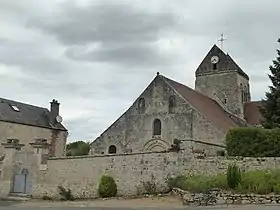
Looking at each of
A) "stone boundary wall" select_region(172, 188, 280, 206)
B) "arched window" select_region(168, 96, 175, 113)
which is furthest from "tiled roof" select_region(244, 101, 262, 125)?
"stone boundary wall" select_region(172, 188, 280, 206)

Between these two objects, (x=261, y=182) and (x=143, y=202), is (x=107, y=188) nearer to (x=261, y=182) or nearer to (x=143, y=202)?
(x=143, y=202)

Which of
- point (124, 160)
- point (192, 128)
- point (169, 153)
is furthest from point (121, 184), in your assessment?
point (192, 128)

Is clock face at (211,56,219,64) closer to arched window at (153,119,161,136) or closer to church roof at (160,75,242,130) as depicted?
church roof at (160,75,242,130)

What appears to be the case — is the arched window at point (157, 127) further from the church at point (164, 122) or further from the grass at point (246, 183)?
the grass at point (246, 183)

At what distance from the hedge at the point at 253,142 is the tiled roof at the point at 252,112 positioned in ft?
62.7

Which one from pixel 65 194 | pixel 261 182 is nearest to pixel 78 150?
pixel 65 194

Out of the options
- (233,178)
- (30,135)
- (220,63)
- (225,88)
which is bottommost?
(233,178)

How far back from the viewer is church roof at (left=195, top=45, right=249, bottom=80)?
1781 inches

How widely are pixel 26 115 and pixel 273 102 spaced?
19.9 meters

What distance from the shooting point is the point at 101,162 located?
75.1 feet

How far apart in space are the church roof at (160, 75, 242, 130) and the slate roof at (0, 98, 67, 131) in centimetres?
1103

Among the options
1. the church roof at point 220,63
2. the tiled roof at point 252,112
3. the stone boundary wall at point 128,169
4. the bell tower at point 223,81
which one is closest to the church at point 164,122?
the tiled roof at point 252,112

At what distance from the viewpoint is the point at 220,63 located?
150ft

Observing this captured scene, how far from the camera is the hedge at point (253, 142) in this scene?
21625 millimetres
